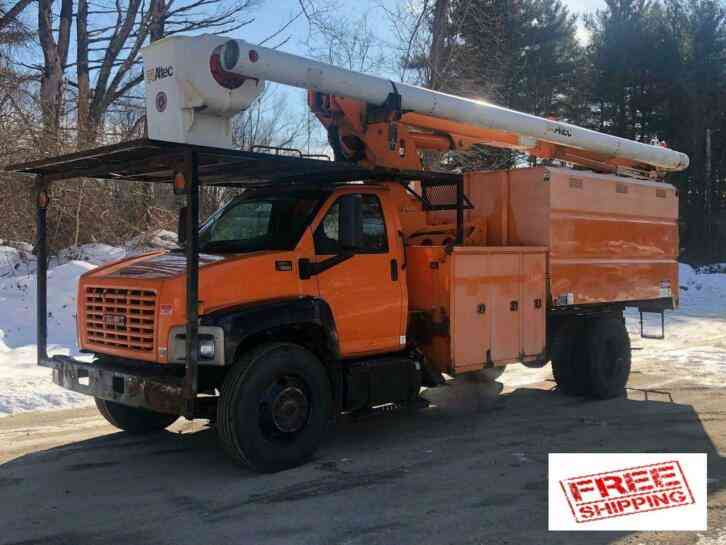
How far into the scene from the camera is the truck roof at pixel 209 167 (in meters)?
5.67

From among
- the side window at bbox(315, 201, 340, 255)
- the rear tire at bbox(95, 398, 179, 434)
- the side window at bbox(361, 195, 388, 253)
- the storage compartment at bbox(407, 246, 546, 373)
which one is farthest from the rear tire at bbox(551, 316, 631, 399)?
the rear tire at bbox(95, 398, 179, 434)

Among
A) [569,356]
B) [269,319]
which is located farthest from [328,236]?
[569,356]

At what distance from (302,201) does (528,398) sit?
4.23m

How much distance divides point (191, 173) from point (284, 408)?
202cm

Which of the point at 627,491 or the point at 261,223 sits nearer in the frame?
the point at 627,491

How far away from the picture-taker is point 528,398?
30.3ft

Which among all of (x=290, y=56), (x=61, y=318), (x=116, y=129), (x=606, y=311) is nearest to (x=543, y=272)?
(x=606, y=311)

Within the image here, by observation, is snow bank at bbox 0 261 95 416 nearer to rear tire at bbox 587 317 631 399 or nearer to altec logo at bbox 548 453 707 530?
altec logo at bbox 548 453 707 530

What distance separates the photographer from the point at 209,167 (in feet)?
21.7

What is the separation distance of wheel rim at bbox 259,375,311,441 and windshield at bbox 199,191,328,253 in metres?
1.19

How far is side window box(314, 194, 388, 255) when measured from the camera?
21.5 ft

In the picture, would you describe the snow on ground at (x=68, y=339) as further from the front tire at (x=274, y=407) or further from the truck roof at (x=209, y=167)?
the front tire at (x=274, y=407)

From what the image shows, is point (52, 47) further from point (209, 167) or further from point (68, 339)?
point (209, 167)

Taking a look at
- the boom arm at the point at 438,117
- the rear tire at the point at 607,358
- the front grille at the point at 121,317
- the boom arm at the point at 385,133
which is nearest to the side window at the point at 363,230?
the boom arm at the point at 385,133
